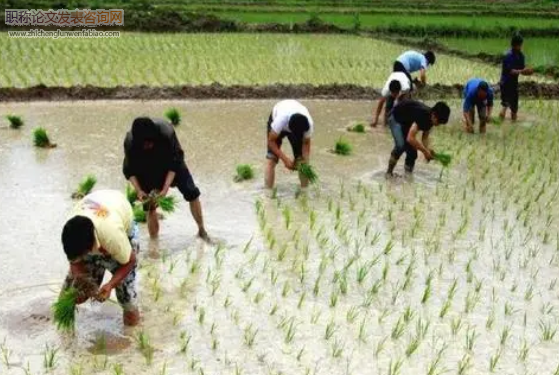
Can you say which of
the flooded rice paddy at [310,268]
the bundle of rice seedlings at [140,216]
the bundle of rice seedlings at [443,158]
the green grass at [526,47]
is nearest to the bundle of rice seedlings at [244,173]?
the flooded rice paddy at [310,268]

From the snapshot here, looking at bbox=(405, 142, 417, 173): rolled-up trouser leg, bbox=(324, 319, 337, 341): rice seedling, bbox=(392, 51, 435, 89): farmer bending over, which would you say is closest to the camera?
bbox=(324, 319, 337, 341): rice seedling

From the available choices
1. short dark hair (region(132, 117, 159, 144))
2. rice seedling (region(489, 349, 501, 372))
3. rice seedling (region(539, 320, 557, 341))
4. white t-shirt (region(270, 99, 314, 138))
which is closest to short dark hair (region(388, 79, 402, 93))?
white t-shirt (region(270, 99, 314, 138))

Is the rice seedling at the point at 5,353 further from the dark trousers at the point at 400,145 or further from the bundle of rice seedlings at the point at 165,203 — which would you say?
the dark trousers at the point at 400,145

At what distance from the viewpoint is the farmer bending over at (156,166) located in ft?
16.4

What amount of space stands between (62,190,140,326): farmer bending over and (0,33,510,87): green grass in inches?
290

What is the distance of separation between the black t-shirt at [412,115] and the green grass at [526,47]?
866 centimetres

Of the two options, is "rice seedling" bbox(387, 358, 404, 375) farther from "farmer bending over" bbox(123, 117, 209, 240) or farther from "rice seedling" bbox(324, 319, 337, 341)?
"farmer bending over" bbox(123, 117, 209, 240)

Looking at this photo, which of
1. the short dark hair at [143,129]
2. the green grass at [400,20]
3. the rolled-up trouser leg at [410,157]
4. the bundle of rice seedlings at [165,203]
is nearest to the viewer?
the short dark hair at [143,129]

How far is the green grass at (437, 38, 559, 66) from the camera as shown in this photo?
51.1 ft

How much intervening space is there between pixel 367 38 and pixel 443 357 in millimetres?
14217

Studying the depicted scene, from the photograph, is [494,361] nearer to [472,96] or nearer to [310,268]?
[310,268]

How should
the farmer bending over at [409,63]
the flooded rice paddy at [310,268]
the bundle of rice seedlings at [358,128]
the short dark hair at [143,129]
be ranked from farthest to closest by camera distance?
the farmer bending over at [409,63] < the bundle of rice seedlings at [358,128] < the short dark hair at [143,129] < the flooded rice paddy at [310,268]

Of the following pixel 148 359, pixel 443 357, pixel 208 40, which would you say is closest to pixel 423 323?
pixel 443 357

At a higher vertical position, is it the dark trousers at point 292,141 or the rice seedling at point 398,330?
the dark trousers at point 292,141
